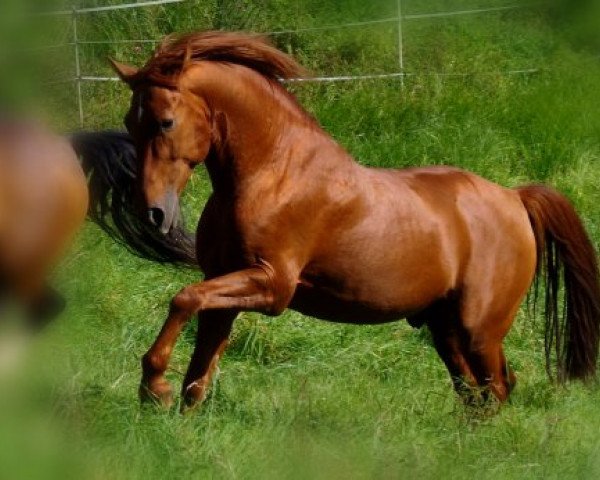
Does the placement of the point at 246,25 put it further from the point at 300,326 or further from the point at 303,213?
the point at 300,326

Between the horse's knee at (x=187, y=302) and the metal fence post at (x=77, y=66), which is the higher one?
the metal fence post at (x=77, y=66)

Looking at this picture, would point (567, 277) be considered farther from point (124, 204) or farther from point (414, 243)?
point (124, 204)

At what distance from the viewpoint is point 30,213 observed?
62 cm

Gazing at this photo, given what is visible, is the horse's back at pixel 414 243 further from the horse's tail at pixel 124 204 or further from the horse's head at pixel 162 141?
the horse's head at pixel 162 141

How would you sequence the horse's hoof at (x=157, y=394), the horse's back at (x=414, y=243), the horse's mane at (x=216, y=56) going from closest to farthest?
the horse's hoof at (x=157, y=394), the horse's mane at (x=216, y=56), the horse's back at (x=414, y=243)

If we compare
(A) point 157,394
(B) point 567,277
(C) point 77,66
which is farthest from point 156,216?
(C) point 77,66

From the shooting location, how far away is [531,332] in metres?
7.39

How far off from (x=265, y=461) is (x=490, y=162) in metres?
7.19

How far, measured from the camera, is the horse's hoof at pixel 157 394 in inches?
183

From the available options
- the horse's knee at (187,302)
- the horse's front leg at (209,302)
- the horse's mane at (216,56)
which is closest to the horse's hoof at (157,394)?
the horse's front leg at (209,302)

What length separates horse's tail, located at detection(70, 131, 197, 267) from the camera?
4.85 meters

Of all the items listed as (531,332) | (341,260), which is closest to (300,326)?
(531,332)

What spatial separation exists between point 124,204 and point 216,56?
2.38ft

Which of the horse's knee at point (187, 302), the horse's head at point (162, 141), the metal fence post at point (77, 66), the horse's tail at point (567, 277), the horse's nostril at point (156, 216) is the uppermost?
the metal fence post at point (77, 66)
